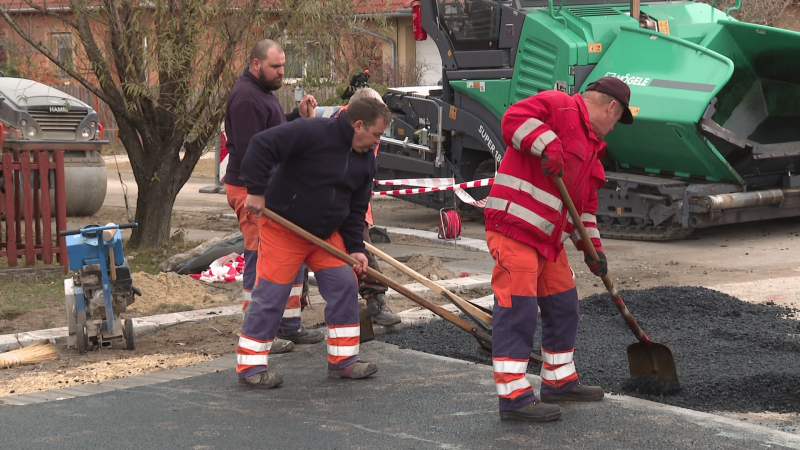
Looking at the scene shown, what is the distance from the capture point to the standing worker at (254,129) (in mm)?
6164

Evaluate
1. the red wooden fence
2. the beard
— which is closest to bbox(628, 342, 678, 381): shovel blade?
the beard

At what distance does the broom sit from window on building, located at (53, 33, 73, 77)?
3896mm

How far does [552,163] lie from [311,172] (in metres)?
1.46

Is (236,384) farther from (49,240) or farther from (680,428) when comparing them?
(49,240)

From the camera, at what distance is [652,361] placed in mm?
5133

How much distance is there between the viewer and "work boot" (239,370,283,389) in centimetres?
534

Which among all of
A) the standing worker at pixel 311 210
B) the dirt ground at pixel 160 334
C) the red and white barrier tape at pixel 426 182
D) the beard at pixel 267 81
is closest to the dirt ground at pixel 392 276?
the dirt ground at pixel 160 334

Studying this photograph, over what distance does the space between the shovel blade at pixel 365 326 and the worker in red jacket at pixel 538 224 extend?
1.75m

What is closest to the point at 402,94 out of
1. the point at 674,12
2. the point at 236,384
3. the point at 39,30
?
the point at 674,12

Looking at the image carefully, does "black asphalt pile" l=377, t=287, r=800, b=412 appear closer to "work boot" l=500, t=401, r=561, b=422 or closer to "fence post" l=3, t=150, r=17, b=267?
"work boot" l=500, t=401, r=561, b=422

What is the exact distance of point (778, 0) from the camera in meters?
19.5

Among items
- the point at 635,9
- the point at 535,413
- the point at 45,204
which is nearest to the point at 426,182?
the point at 635,9

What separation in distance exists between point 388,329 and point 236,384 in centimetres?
154

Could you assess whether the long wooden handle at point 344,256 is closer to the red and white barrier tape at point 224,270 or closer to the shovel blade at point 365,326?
the shovel blade at point 365,326
